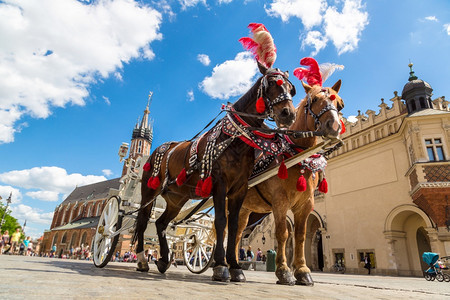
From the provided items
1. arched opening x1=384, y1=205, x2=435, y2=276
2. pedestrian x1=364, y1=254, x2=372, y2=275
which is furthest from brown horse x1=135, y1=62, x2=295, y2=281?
pedestrian x1=364, y1=254, x2=372, y2=275

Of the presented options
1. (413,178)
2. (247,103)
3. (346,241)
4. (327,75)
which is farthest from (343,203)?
(247,103)

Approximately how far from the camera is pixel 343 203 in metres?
21.5

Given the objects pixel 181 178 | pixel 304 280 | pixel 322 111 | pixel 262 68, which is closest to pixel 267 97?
pixel 262 68

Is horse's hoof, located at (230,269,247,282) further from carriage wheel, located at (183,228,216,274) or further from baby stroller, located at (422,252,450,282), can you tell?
baby stroller, located at (422,252,450,282)

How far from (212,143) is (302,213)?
6.16ft

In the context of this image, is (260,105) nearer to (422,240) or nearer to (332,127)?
(332,127)

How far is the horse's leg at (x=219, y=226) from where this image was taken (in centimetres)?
326

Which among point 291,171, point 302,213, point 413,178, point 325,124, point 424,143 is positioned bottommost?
point 302,213

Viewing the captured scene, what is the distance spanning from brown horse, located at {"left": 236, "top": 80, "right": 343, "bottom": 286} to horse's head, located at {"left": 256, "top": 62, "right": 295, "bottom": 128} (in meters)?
0.51

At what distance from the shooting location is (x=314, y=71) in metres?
4.93

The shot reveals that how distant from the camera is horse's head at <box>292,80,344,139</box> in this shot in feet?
11.9

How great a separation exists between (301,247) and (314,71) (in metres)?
2.95

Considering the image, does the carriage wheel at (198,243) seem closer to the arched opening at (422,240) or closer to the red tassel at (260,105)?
the red tassel at (260,105)

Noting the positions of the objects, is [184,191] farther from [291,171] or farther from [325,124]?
[325,124]
